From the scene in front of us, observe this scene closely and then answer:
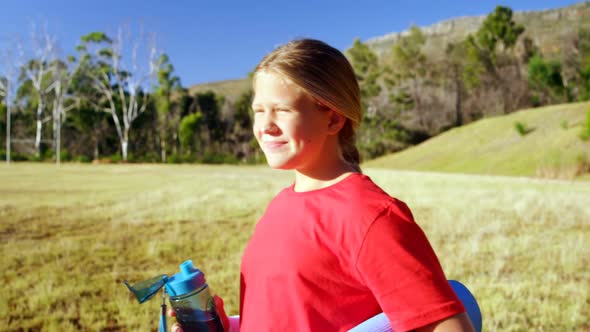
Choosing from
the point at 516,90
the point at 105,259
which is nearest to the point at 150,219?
the point at 105,259

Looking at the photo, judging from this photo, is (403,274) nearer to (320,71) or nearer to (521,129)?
(320,71)

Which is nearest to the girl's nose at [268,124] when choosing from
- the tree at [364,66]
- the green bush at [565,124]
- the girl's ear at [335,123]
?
the girl's ear at [335,123]

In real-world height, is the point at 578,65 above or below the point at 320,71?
above

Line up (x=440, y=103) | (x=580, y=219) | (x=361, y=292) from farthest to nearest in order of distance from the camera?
1. (x=440, y=103)
2. (x=580, y=219)
3. (x=361, y=292)

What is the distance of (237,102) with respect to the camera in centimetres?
3198

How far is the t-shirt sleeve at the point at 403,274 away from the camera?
33.3 inches

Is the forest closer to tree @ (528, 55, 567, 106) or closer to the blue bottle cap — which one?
tree @ (528, 55, 567, 106)

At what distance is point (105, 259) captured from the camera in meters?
3.71

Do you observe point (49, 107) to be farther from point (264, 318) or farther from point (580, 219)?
point (264, 318)

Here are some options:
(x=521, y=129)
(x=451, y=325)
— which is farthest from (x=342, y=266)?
(x=521, y=129)

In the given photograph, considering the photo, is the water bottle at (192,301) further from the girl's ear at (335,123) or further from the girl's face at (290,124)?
the girl's ear at (335,123)

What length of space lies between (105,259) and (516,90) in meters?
32.2

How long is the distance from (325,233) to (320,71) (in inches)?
13.4

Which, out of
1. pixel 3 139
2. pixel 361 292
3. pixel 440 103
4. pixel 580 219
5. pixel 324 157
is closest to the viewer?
pixel 361 292
